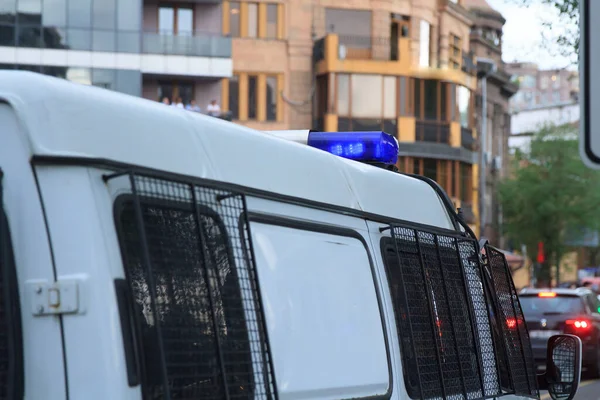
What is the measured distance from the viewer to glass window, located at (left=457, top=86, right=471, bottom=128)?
6378 cm

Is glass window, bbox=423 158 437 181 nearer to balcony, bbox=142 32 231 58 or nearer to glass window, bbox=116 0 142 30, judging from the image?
balcony, bbox=142 32 231 58

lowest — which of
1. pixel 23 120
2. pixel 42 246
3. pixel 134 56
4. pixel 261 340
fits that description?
pixel 261 340

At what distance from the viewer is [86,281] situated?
320 centimetres

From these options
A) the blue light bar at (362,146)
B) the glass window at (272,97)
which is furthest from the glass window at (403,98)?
the blue light bar at (362,146)

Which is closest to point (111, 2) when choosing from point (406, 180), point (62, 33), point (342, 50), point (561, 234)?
point (62, 33)

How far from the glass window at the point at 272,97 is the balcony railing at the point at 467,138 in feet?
34.8

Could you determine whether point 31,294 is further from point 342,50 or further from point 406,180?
point 342,50

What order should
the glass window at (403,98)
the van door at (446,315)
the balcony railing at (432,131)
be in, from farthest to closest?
the balcony railing at (432,131)
the glass window at (403,98)
the van door at (446,315)

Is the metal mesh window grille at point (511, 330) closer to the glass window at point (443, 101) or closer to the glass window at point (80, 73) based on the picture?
the glass window at point (80, 73)

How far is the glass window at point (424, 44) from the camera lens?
61188 millimetres

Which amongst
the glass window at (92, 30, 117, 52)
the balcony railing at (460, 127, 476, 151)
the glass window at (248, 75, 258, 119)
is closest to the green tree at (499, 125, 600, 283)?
the balcony railing at (460, 127, 476, 151)

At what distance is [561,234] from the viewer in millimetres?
75375

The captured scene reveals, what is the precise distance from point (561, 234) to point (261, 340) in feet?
239

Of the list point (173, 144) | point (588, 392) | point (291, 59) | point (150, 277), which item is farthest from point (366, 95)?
point (150, 277)
